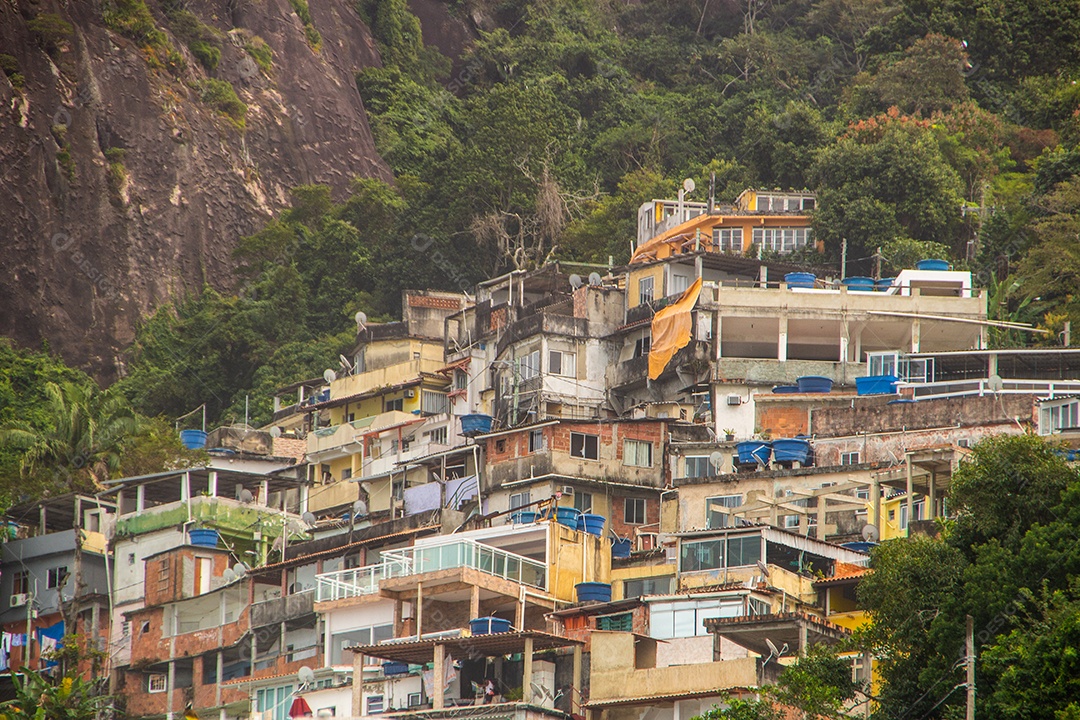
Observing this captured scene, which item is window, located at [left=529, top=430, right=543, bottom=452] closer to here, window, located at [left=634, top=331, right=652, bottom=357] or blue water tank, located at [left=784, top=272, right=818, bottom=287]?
window, located at [left=634, top=331, right=652, bottom=357]

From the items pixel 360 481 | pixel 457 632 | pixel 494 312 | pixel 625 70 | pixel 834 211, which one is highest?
pixel 625 70

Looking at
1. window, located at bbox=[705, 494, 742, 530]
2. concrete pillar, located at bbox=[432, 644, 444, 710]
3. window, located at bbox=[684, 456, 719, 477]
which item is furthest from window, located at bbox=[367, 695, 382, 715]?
window, located at bbox=[684, 456, 719, 477]

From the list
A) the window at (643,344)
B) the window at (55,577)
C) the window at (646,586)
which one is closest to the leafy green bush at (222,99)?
the window at (643,344)

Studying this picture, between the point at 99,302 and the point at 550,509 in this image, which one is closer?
the point at 550,509

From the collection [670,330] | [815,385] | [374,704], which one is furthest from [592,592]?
[670,330]

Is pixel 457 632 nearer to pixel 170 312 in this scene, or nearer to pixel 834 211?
pixel 834 211

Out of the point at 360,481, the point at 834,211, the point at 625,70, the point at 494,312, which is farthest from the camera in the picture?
the point at 625,70

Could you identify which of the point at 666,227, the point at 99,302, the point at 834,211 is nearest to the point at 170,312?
the point at 99,302
